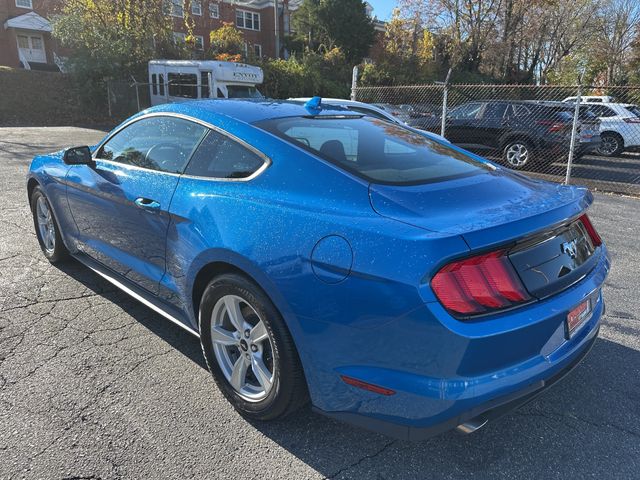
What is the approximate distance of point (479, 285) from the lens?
1.93 metres

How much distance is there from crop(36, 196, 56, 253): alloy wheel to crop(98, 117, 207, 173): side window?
115 centimetres

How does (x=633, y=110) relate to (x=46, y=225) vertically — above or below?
above

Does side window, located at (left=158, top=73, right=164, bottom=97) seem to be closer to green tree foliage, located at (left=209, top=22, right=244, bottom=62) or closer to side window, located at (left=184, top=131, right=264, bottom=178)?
green tree foliage, located at (left=209, top=22, right=244, bottom=62)

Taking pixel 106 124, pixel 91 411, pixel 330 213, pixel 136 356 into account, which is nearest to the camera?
pixel 330 213

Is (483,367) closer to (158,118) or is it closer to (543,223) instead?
(543,223)

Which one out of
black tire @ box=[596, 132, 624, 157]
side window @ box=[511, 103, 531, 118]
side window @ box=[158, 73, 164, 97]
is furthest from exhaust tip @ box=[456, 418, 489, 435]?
side window @ box=[158, 73, 164, 97]

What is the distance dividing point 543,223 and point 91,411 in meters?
2.47

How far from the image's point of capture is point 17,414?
2635mm

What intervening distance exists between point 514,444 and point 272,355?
1.28 metres

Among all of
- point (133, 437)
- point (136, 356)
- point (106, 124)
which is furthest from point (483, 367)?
point (106, 124)

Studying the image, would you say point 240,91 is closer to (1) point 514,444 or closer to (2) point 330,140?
(2) point 330,140

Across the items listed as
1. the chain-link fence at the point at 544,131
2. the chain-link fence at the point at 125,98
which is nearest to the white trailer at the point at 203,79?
the chain-link fence at the point at 125,98

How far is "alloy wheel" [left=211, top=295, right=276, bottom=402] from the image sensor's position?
2.52m

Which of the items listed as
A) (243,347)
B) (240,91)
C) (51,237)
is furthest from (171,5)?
(243,347)
